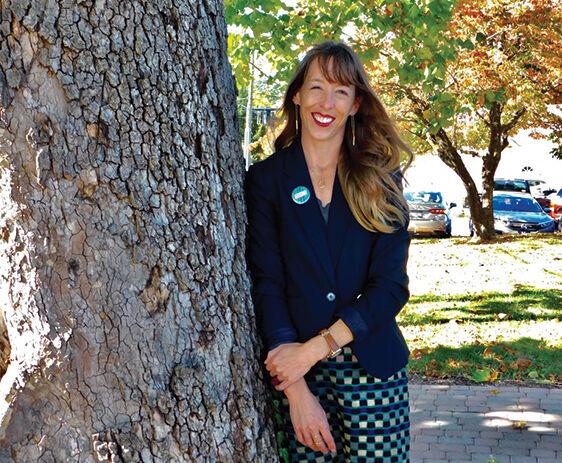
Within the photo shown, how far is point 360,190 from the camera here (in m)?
2.82

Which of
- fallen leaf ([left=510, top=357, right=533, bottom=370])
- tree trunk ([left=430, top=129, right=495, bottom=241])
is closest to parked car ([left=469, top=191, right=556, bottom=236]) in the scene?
tree trunk ([left=430, top=129, right=495, bottom=241])

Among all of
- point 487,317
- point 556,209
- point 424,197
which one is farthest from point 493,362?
point 556,209

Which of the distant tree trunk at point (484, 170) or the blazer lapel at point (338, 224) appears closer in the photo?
the blazer lapel at point (338, 224)

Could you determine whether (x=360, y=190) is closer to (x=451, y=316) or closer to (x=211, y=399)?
(x=211, y=399)

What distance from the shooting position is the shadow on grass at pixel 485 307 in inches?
398

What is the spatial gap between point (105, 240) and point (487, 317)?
337 inches

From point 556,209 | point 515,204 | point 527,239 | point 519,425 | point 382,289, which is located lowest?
point 519,425

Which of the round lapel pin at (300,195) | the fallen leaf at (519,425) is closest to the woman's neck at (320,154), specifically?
the round lapel pin at (300,195)

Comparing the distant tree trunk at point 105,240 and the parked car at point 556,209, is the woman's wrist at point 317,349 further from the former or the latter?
the parked car at point 556,209

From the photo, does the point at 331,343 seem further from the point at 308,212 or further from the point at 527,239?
the point at 527,239

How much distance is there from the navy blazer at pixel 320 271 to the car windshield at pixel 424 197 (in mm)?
23371

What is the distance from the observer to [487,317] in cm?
1018

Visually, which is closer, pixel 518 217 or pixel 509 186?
pixel 518 217

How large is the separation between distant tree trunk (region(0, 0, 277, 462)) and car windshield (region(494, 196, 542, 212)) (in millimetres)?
23944
